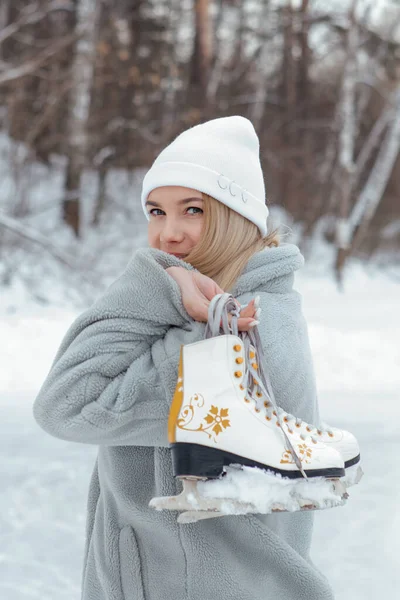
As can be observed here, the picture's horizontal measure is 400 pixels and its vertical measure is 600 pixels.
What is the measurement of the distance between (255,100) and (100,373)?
40.4 ft

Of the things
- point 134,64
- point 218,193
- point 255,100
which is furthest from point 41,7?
point 218,193

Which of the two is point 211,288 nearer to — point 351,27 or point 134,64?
point 351,27

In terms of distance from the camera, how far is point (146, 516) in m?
1.35

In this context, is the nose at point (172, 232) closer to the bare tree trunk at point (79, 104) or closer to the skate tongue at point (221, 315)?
the skate tongue at point (221, 315)

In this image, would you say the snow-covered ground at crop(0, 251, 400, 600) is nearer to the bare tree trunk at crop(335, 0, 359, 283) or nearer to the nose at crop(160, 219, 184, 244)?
the nose at crop(160, 219, 184, 244)

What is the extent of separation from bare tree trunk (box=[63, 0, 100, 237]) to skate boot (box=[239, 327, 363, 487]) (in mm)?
7746

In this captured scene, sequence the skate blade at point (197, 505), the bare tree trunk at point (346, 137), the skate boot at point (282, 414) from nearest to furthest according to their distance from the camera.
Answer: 1. the skate blade at point (197, 505)
2. the skate boot at point (282, 414)
3. the bare tree trunk at point (346, 137)

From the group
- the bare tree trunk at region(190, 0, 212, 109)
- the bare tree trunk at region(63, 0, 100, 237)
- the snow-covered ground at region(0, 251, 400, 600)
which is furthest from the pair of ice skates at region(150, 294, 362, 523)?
the bare tree trunk at region(190, 0, 212, 109)

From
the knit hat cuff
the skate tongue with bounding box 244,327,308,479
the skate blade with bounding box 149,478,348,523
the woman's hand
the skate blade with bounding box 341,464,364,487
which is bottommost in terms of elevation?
the skate blade with bounding box 149,478,348,523

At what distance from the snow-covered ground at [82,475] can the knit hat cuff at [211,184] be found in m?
1.72

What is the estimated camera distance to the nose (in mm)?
1390

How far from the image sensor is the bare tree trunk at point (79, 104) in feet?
30.8

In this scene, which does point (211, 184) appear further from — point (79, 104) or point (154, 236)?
point (79, 104)

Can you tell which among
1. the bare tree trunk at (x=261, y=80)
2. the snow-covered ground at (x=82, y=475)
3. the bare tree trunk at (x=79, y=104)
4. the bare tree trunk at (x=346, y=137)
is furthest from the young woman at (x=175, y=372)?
the bare tree trunk at (x=261, y=80)
